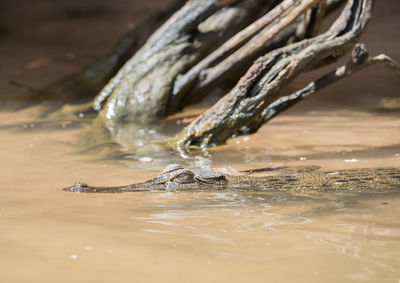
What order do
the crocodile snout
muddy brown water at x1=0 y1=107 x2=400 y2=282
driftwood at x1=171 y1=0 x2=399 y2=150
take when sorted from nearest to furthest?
muddy brown water at x1=0 y1=107 x2=400 y2=282 < the crocodile snout < driftwood at x1=171 y1=0 x2=399 y2=150

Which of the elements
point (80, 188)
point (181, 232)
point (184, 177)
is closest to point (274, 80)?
point (184, 177)

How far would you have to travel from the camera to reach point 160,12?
7.95 metres

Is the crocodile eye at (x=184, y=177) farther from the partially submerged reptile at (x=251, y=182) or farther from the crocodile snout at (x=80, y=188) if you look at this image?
the crocodile snout at (x=80, y=188)

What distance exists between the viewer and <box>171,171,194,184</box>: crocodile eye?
12.1 ft

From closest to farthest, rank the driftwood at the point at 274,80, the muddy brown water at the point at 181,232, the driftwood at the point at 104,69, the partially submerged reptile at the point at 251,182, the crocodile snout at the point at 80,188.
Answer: the muddy brown water at the point at 181,232
the crocodile snout at the point at 80,188
the partially submerged reptile at the point at 251,182
the driftwood at the point at 274,80
the driftwood at the point at 104,69

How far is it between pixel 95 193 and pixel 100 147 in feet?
5.77

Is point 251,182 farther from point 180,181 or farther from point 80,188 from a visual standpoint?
point 80,188

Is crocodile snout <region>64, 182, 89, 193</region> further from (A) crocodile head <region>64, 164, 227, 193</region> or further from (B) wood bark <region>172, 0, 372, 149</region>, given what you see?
(B) wood bark <region>172, 0, 372, 149</region>

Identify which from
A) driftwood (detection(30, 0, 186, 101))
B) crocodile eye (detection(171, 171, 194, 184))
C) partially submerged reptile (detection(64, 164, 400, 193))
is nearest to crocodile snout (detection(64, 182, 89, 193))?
partially submerged reptile (detection(64, 164, 400, 193))

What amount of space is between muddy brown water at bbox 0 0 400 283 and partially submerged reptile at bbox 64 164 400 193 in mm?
82

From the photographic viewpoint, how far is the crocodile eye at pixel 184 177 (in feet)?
12.1

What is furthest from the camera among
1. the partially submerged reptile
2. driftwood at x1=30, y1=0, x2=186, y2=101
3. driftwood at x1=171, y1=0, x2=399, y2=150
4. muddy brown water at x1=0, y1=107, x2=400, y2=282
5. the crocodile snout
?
driftwood at x1=30, y1=0, x2=186, y2=101

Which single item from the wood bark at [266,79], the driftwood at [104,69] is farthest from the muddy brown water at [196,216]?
the driftwood at [104,69]

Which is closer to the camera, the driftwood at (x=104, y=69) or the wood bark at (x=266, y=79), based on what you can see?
the wood bark at (x=266, y=79)
